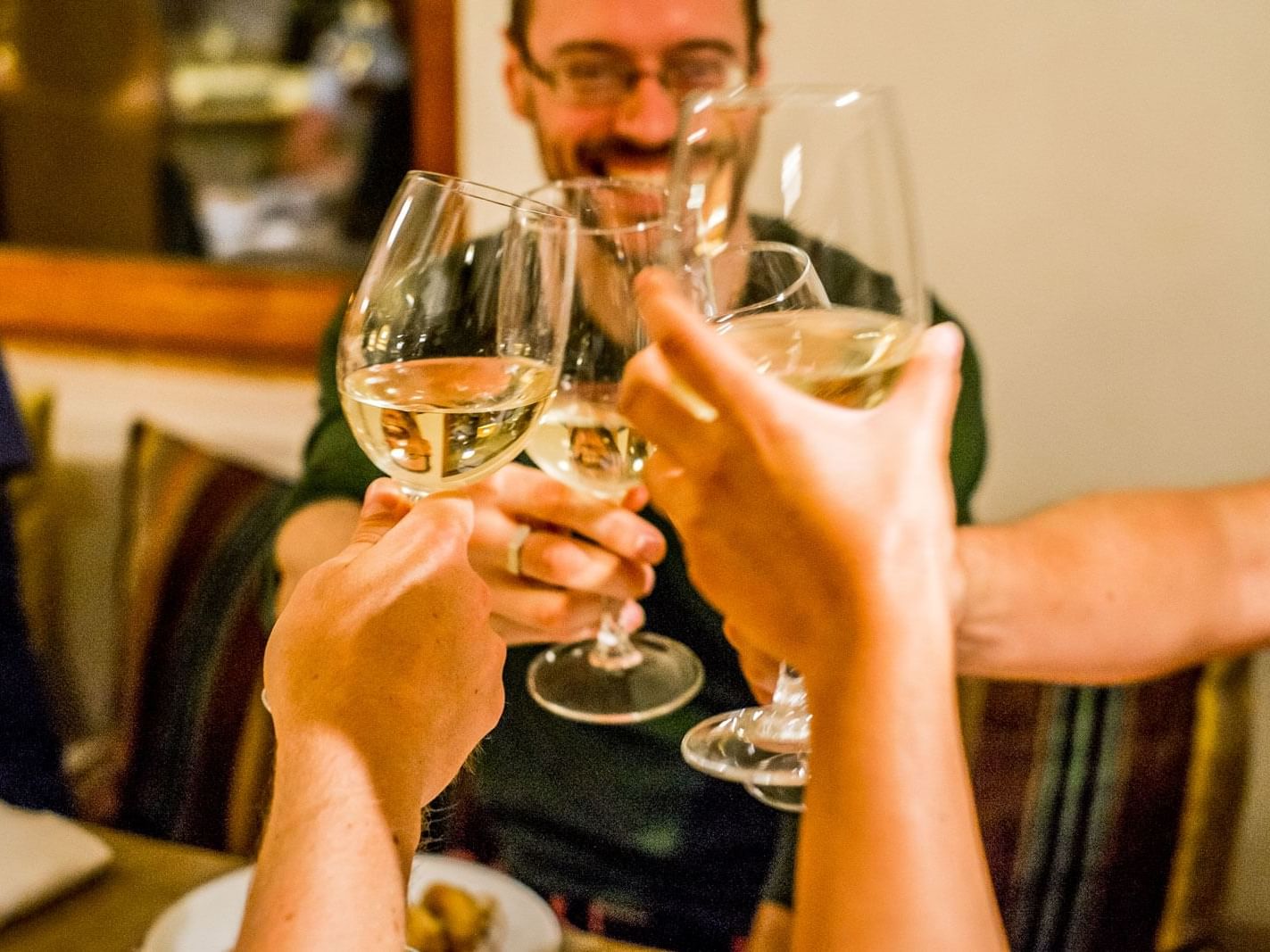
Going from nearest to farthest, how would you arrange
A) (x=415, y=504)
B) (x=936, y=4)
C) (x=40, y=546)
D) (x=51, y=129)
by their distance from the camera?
(x=415, y=504), (x=936, y=4), (x=40, y=546), (x=51, y=129)

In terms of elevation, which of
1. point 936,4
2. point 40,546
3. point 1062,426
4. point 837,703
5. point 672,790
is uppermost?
point 936,4

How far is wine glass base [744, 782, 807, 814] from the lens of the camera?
678 millimetres

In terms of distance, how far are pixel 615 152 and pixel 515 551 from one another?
663 mm

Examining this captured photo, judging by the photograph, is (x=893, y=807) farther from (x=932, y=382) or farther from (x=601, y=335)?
(x=601, y=335)

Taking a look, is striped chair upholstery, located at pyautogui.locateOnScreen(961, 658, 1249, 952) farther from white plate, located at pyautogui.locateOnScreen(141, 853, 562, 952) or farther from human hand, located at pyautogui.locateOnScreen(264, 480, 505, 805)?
human hand, located at pyautogui.locateOnScreen(264, 480, 505, 805)

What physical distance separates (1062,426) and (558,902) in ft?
3.11

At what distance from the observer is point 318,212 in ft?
6.12

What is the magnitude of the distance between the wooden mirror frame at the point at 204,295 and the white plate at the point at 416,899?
103 centimetres

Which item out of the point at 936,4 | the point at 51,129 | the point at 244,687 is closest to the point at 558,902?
the point at 244,687

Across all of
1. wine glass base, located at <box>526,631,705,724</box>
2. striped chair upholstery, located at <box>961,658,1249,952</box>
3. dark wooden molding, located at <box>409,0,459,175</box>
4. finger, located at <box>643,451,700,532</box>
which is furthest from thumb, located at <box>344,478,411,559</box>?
dark wooden molding, located at <box>409,0,459,175</box>

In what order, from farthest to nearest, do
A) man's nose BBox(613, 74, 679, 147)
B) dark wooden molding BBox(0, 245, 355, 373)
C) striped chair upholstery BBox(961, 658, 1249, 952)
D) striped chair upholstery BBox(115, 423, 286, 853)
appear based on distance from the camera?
dark wooden molding BBox(0, 245, 355, 373) → striped chair upholstery BBox(115, 423, 286, 853) → man's nose BBox(613, 74, 679, 147) → striped chair upholstery BBox(961, 658, 1249, 952)

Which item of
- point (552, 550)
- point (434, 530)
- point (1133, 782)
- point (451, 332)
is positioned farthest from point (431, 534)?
point (1133, 782)

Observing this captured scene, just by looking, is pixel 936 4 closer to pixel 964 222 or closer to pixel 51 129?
pixel 964 222

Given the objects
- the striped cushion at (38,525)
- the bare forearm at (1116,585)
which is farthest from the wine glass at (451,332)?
the striped cushion at (38,525)
